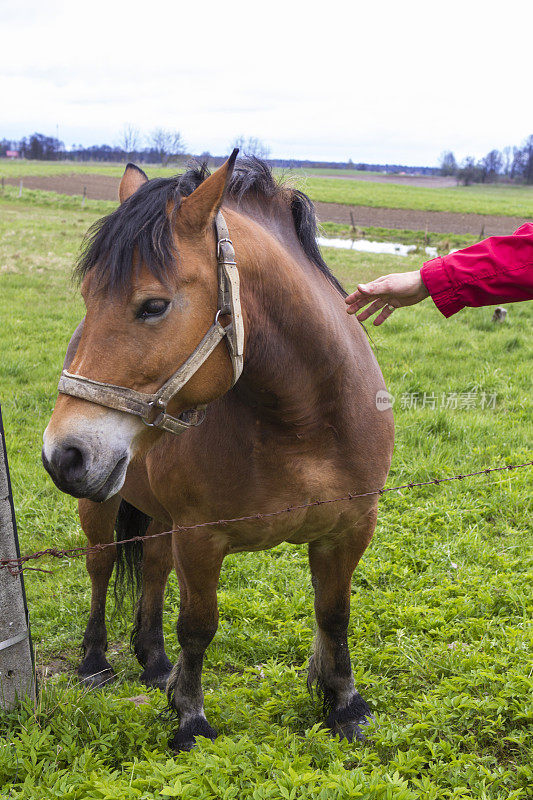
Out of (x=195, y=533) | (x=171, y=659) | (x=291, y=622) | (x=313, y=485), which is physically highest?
(x=313, y=485)

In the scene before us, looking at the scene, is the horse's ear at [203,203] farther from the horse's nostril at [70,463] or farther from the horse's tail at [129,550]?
the horse's tail at [129,550]

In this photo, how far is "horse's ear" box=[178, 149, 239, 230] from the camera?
2.09 metres

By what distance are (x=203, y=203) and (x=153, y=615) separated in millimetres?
2641

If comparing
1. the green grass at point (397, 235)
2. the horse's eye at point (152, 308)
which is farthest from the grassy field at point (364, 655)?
the green grass at point (397, 235)

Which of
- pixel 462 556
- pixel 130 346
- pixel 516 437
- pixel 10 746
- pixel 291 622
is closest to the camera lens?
pixel 130 346

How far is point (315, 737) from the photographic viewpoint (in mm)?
3027

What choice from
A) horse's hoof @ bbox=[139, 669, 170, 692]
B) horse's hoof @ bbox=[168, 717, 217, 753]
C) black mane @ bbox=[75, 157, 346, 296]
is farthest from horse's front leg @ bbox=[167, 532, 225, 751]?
black mane @ bbox=[75, 157, 346, 296]

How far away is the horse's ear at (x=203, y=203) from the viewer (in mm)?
2094

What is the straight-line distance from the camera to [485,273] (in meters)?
2.43

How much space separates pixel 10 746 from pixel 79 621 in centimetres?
175

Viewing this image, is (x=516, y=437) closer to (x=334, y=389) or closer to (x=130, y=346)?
(x=334, y=389)

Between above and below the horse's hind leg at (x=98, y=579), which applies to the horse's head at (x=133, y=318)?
above

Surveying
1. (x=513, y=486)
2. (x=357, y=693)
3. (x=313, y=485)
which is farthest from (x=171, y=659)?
(x=513, y=486)

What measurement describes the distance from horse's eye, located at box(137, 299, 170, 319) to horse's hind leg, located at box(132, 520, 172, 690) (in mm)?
2139
